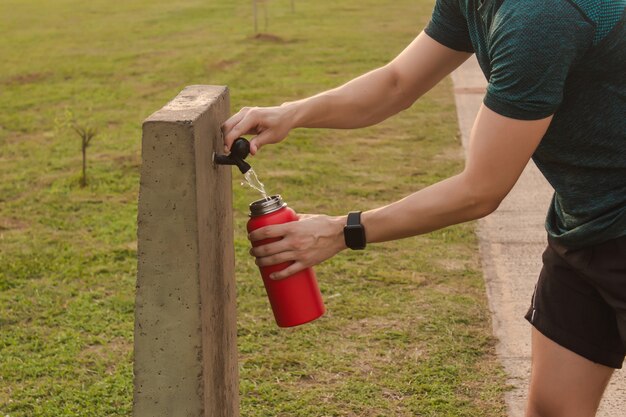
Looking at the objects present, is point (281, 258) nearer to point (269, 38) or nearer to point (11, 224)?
point (11, 224)

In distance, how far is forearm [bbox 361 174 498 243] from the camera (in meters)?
2.64

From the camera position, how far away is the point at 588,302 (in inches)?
114

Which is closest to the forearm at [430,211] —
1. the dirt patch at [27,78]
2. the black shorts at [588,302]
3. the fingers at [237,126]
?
the black shorts at [588,302]

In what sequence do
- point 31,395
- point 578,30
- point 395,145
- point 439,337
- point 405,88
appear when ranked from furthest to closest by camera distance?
point 395,145 < point 439,337 < point 31,395 < point 405,88 < point 578,30

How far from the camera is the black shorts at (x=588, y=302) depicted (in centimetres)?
278

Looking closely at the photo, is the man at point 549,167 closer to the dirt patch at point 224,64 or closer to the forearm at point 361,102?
the forearm at point 361,102

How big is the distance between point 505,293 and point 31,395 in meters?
2.41

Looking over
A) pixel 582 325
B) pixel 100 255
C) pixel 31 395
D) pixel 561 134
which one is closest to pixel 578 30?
pixel 561 134

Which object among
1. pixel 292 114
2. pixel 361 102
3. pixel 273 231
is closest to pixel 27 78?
pixel 361 102

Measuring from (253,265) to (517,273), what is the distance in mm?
1469

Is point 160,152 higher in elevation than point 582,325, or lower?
higher

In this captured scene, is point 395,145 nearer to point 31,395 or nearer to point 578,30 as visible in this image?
point 31,395

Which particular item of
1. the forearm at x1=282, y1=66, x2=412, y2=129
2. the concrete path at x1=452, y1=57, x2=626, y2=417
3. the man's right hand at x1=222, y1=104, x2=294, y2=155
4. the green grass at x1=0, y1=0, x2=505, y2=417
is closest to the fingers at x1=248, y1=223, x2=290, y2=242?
the man's right hand at x1=222, y1=104, x2=294, y2=155

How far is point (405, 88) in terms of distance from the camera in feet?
10.9
